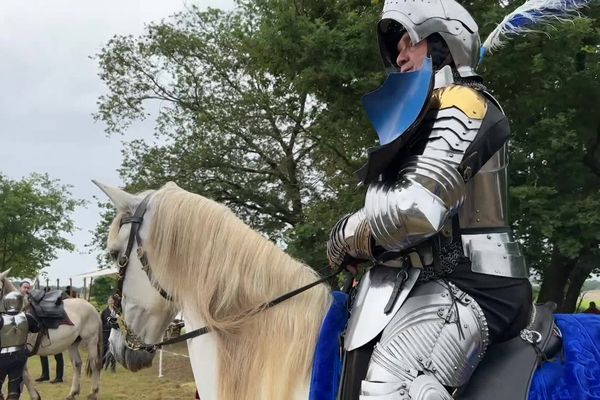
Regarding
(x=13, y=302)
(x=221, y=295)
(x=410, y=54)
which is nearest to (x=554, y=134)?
→ (x=410, y=54)

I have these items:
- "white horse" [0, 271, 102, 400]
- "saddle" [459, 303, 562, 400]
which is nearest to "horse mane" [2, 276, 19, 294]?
"white horse" [0, 271, 102, 400]

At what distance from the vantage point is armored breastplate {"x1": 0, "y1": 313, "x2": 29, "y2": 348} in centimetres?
845

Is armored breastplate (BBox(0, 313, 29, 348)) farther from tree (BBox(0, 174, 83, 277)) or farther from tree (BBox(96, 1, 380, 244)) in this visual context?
tree (BBox(0, 174, 83, 277))

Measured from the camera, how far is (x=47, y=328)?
10758 millimetres

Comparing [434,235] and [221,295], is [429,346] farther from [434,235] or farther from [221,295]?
[221,295]

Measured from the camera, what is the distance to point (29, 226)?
104 feet

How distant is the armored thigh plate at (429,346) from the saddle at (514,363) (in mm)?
92

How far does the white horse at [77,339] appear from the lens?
10965 mm

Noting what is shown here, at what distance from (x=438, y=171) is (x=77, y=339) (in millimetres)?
11544

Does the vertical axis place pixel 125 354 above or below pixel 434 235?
below

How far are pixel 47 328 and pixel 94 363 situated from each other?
1.30m

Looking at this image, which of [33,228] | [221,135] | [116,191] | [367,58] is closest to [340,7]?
[367,58]

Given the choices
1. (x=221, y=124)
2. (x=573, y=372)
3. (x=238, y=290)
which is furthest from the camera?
(x=221, y=124)

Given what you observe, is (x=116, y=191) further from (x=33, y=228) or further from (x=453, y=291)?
(x=33, y=228)
